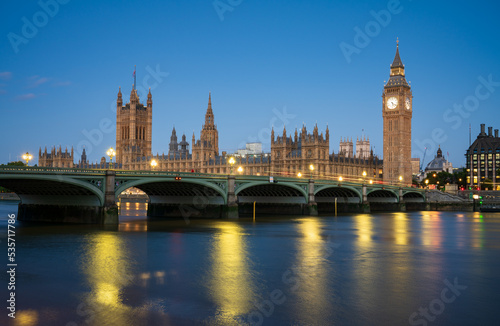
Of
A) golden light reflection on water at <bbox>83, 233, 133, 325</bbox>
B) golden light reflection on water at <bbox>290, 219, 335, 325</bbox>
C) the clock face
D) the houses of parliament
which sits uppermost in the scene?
the clock face

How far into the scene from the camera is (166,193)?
6225 centimetres

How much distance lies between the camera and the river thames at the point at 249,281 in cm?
1484

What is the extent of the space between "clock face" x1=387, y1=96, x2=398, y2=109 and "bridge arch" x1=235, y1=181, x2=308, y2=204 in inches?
3124

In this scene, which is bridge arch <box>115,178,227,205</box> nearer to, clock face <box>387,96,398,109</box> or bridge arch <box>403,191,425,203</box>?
bridge arch <box>403,191,425,203</box>

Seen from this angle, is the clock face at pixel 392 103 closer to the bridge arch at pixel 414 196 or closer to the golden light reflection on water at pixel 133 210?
the bridge arch at pixel 414 196

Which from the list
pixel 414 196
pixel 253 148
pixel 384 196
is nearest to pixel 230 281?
pixel 384 196

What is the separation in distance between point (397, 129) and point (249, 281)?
12979 centimetres

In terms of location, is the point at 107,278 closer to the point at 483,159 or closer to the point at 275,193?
the point at 275,193

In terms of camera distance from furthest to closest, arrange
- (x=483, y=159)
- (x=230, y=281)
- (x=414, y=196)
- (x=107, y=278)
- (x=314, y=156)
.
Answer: (x=483, y=159) → (x=314, y=156) → (x=414, y=196) → (x=107, y=278) → (x=230, y=281)

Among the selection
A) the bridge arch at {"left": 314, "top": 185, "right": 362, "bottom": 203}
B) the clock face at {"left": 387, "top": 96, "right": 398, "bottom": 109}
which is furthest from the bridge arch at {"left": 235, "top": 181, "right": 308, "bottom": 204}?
the clock face at {"left": 387, "top": 96, "right": 398, "bottom": 109}

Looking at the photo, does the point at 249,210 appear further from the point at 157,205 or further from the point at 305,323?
the point at 305,323

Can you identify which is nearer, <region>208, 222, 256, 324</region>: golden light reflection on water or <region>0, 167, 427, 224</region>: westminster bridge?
<region>208, 222, 256, 324</region>: golden light reflection on water

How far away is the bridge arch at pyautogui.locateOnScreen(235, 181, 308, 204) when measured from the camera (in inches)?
2685

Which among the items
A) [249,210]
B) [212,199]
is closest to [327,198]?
[249,210]
